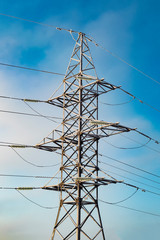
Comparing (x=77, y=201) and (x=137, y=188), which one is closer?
(x=77, y=201)

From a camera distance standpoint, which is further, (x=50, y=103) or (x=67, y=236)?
(x=50, y=103)

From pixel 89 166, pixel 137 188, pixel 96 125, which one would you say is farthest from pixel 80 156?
pixel 137 188

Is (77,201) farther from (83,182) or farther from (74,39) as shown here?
(74,39)

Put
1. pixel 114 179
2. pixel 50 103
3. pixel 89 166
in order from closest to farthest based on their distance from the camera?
1. pixel 114 179
2. pixel 89 166
3. pixel 50 103

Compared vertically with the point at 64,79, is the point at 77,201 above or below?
below

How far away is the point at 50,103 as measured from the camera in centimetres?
3081

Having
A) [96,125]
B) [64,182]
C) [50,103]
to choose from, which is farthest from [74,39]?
[64,182]

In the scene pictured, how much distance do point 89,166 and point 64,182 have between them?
259 centimetres

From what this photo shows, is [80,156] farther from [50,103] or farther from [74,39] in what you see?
[74,39]

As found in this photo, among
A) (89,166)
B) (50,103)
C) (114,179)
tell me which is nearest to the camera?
(114,179)

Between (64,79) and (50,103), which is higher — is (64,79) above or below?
above

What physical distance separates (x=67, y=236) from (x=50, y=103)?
1223 cm

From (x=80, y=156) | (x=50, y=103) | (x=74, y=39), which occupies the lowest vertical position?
(x=80, y=156)

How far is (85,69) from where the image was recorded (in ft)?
102
